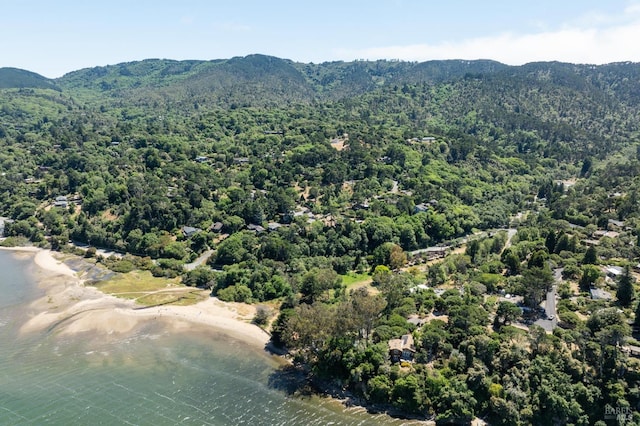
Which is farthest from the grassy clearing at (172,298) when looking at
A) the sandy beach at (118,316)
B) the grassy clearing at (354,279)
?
the grassy clearing at (354,279)

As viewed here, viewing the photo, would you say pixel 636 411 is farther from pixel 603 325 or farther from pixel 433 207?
pixel 433 207

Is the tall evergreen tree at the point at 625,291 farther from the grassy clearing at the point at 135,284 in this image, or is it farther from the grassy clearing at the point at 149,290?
the grassy clearing at the point at 135,284

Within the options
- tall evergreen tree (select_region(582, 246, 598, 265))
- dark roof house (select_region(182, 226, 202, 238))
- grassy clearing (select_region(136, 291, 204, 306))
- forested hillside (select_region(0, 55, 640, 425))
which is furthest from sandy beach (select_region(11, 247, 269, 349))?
tall evergreen tree (select_region(582, 246, 598, 265))

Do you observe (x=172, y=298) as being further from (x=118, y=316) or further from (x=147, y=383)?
(x=147, y=383)

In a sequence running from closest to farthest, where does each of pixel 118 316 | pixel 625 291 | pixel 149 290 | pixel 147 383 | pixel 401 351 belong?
pixel 401 351, pixel 147 383, pixel 625 291, pixel 118 316, pixel 149 290

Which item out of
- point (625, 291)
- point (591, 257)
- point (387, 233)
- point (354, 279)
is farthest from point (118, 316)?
point (591, 257)

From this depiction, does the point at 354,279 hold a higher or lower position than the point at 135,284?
higher

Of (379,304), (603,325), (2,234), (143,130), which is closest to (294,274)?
(379,304)

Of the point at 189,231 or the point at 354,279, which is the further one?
the point at 189,231
